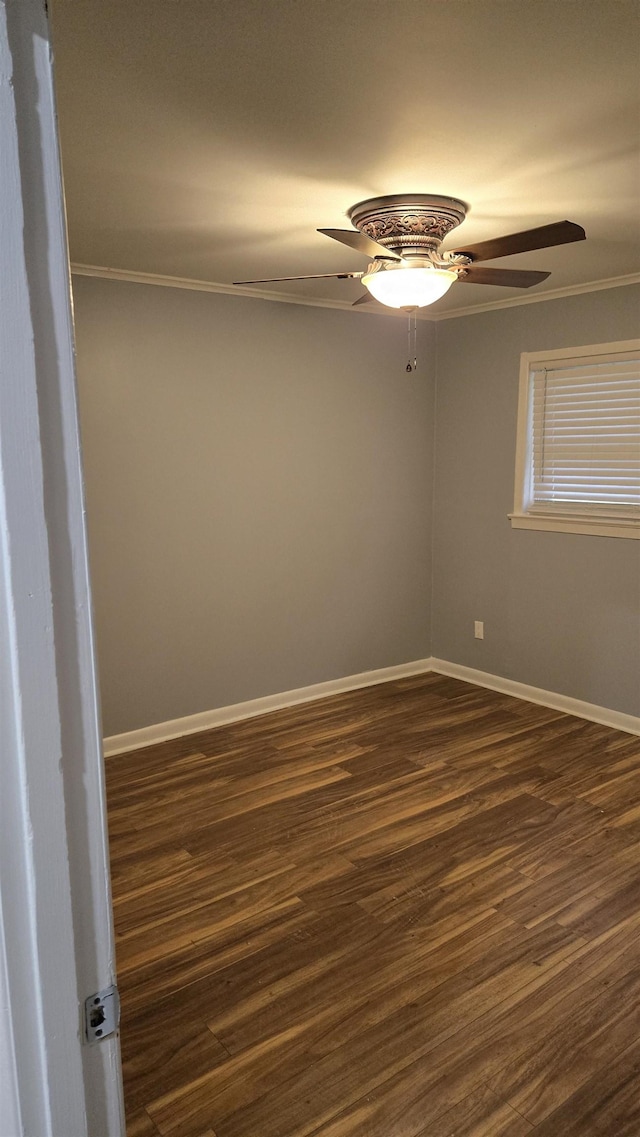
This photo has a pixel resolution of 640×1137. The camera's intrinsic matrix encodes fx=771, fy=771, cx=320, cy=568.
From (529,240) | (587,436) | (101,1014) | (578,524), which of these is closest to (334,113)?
(529,240)

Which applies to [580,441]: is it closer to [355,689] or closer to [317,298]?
[317,298]

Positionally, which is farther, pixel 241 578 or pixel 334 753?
pixel 241 578

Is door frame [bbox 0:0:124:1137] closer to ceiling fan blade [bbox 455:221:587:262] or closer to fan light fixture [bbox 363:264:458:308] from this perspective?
ceiling fan blade [bbox 455:221:587:262]

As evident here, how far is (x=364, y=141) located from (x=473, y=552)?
10.4 ft

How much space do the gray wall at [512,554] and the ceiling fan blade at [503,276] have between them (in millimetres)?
1431

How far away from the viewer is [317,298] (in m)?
4.37

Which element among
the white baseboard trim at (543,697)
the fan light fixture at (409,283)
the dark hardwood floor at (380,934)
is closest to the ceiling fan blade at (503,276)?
the fan light fixture at (409,283)

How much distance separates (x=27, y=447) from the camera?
65 centimetres

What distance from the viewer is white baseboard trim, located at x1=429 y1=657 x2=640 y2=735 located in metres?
4.26

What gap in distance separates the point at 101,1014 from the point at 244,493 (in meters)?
3.61

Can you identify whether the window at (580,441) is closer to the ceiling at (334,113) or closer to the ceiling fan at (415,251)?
the ceiling at (334,113)

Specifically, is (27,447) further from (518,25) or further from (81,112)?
(81,112)

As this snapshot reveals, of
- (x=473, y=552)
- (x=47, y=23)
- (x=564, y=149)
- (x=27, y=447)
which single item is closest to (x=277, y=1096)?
(x=27, y=447)

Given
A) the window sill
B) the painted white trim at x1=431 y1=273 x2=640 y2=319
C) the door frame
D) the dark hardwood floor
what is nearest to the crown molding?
the painted white trim at x1=431 y1=273 x2=640 y2=319
